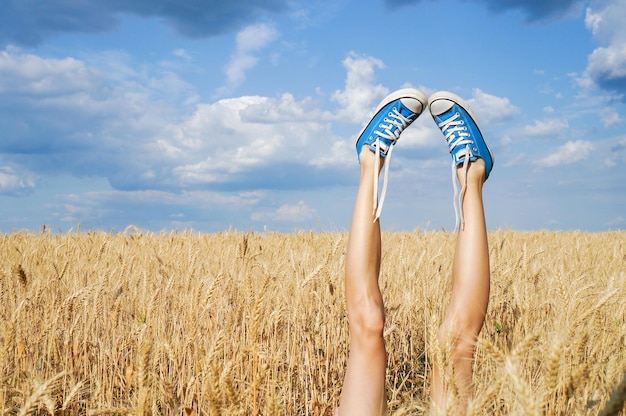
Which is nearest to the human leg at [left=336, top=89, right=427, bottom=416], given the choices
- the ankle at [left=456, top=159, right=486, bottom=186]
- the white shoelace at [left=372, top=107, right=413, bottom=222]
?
the white shoelace at [left=372, top=107, right=413, bottom=222]

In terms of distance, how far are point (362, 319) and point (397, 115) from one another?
37.1 inches

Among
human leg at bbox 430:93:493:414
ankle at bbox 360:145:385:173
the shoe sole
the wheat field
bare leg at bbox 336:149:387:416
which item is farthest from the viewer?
the shoe sole

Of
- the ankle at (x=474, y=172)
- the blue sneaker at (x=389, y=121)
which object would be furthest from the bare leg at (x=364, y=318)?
the ankle at (x=474, y=172)

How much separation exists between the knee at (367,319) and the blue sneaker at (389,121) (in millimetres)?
425

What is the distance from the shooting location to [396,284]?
10.3 feet

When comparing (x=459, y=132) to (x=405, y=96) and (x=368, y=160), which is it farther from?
(x=368, y=160)

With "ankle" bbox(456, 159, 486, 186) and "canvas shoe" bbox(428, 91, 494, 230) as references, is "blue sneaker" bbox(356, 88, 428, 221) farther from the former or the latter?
"ankle" bbox(456, 159, 486, 186)

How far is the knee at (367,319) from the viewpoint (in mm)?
1855

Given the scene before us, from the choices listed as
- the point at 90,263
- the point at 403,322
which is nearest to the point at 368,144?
the point at 403,322

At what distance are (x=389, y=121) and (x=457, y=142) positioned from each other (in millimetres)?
307

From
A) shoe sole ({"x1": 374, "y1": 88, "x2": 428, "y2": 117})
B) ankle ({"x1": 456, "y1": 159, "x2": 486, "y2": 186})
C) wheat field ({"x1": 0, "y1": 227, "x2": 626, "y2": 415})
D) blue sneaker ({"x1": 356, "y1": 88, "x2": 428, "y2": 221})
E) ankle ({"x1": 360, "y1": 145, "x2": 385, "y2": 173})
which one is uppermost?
shoe sole ({"x1": 374, "y1": 88, "x2": 428, "y2": 117})

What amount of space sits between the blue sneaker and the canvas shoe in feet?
0.27

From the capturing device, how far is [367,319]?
1.86 metres

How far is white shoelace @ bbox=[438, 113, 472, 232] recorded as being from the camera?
2.14m
